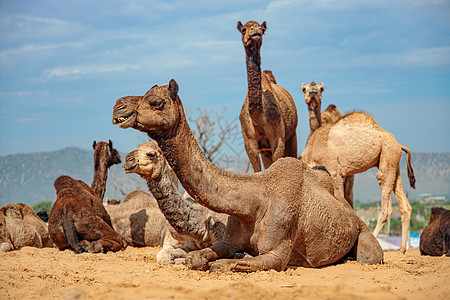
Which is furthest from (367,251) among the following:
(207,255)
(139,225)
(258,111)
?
(139,225)

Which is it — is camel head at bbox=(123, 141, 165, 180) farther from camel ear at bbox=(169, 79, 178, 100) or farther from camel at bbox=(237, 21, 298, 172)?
camel at bbox=(237, 21, 298, 172)

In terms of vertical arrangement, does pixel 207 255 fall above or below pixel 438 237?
above

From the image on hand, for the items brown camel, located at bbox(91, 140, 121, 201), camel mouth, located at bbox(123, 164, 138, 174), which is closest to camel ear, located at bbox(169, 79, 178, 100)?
camel mouth, located at bbox(123, 164, 138, 174)

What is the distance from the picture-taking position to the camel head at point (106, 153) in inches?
537

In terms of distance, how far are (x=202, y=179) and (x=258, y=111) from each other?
11.7 ft

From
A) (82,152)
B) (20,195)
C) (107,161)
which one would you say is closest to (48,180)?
(20,195)

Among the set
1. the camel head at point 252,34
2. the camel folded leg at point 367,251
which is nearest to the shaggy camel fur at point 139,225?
the camel head at point 252,34

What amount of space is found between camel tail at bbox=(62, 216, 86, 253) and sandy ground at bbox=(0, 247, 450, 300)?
1.73 m

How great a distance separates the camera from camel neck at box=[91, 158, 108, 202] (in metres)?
13.4

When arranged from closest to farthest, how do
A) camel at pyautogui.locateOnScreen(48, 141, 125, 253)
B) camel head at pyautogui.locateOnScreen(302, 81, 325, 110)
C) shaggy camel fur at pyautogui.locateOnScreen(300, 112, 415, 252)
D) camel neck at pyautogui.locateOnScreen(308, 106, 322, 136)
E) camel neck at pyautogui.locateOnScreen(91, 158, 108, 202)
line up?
camel at pyautogui.locateOnScreen(48, 141, 125, 253) → shaggy camel fur at pyautogui.locateOnScreen(300, 112, 415, 252) → camel head at pyautogui.locateOnScreen(302, 81, 325, 110) → camel neck at pyautogui.locateOnScreen(308, 106, 322, 136) → camel neck at pyautogui.locateOnScreen(91, 158, 108, 202)

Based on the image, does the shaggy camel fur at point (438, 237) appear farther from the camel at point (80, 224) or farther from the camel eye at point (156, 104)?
the camel eye at point (156, 104)

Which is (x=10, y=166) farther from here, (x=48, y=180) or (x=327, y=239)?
(x=327, y=239)

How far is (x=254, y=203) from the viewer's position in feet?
21.2

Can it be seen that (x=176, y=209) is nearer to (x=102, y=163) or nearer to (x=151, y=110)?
(x=151, y=110)
